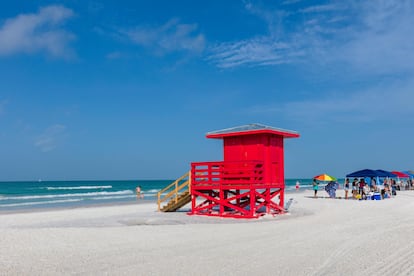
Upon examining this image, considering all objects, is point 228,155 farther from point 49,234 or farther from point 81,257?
point 81,257

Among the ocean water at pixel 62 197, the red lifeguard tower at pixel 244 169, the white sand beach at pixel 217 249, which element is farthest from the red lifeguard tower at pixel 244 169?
the ocean water at pixel 62 197

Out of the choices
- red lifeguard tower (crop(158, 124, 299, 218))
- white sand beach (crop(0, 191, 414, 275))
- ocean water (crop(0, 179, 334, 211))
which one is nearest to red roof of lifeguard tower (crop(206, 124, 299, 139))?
red lifeguard tower (crop(158, 124, 299, 218))

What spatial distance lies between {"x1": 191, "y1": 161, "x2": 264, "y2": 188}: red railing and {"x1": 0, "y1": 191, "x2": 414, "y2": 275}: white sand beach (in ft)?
7.21

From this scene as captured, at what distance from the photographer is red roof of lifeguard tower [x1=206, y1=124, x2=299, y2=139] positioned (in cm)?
1517

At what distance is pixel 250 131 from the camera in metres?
15.3

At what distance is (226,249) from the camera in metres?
8.52

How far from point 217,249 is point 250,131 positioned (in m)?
7.35

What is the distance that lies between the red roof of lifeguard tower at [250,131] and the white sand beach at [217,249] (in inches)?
146

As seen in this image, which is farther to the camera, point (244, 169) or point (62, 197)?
point (62, 197)

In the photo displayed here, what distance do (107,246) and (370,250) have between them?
566cm

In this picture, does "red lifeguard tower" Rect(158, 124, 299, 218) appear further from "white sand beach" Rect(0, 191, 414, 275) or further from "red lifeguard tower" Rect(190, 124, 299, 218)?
"white sand beach" Rect(0, 191, 414, 275)

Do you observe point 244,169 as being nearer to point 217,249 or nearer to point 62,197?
point 217,249

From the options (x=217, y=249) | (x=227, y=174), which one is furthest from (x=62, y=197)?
(x=217, y=249)

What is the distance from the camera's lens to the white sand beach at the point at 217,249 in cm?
683
